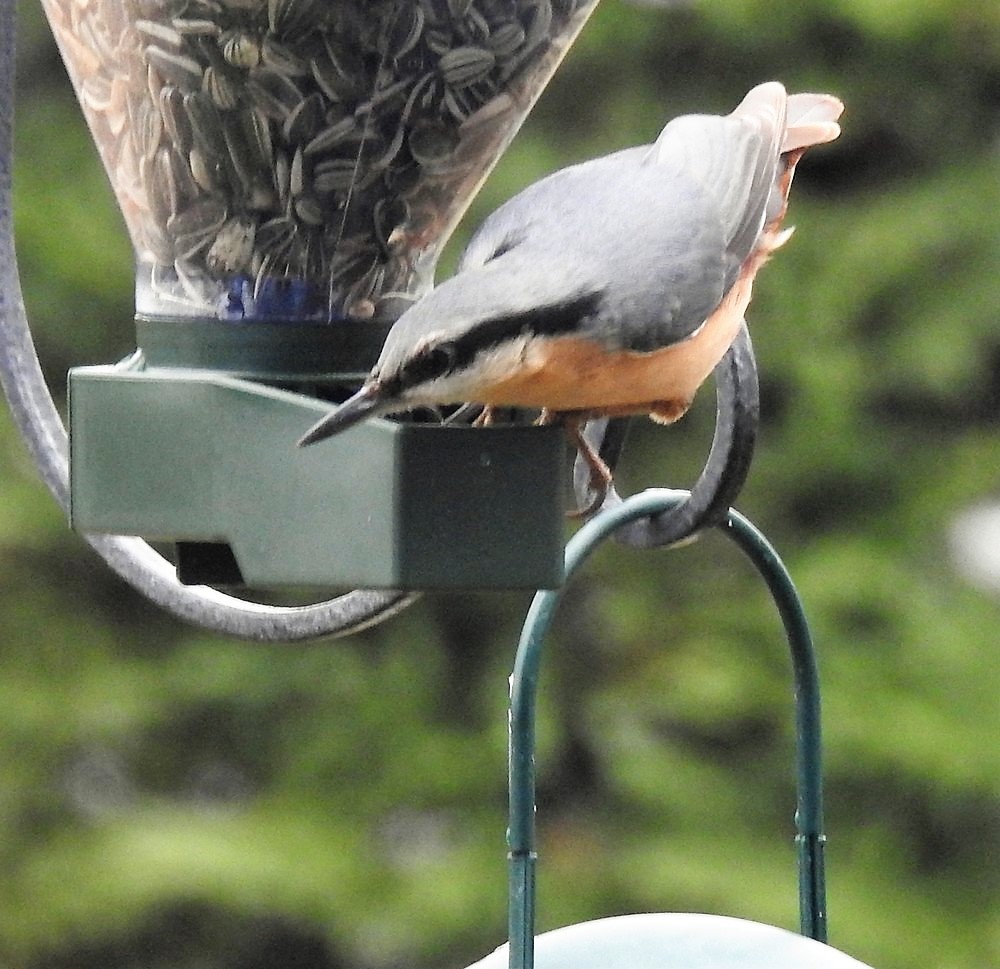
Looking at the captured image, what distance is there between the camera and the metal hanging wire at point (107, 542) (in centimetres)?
209

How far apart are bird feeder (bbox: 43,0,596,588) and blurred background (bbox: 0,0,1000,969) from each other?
2407mm

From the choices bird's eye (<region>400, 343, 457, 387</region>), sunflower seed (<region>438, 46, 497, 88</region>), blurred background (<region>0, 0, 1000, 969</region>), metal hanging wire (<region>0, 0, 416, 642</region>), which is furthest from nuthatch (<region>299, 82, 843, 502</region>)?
blurred background (<region>0, 0, 1000, 969</region>)

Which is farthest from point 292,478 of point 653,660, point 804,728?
point 653,660

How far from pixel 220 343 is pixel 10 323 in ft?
1.03

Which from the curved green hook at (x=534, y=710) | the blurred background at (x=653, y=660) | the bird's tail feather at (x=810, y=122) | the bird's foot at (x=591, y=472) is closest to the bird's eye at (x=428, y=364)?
the curved green hook at (x=534, y=710)

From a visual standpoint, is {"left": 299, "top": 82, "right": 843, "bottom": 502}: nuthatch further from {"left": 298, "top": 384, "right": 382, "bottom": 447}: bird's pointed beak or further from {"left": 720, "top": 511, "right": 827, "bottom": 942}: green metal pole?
{"left": 720, "top": 511, "right": 827, "bottom": 942}: green metal pole

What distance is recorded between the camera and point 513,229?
196 centimetres

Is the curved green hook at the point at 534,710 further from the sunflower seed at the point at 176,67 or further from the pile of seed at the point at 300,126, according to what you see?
the sunflower seed at the point at 176,67

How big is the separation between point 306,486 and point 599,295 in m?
0.34

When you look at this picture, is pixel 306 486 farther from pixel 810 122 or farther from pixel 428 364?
pixel 810 122

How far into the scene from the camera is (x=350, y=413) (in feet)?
5.92

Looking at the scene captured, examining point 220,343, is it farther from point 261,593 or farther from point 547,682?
point 547,682

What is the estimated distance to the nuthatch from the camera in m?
1.81

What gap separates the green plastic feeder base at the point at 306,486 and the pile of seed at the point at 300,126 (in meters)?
0.14
